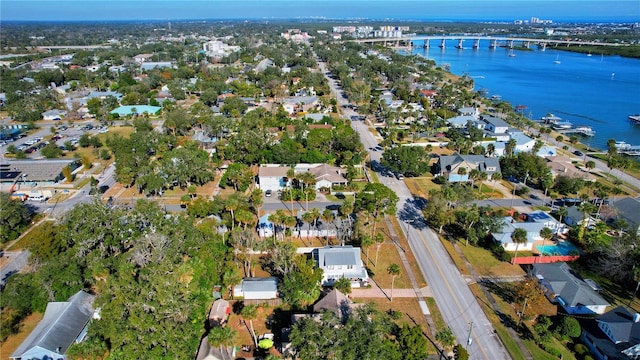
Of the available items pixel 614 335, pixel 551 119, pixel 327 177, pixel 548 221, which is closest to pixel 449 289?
pixel 614 335

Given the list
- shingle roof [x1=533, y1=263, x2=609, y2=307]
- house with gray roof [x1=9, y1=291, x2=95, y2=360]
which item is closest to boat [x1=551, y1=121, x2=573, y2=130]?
shingle roof [x1=533, y1=263, x2=609, y2=307]

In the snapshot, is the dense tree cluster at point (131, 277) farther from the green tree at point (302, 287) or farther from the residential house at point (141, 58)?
the residential house at point (141, 58)

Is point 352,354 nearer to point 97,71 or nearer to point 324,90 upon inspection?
point 324,90

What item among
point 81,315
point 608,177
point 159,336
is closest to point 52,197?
point 81,315

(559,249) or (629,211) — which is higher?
(629,211)

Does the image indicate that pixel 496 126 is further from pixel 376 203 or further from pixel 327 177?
pixel 376 203

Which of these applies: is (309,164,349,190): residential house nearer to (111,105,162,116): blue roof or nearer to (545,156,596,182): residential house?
(545,156,596,182): residential house

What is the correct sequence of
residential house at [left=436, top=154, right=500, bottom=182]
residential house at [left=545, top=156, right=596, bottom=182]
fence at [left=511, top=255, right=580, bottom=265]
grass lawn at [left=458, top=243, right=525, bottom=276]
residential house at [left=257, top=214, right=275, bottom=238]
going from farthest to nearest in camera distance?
residential house at [left=545, top=156, right=596, bottom=182] → residential house at [left=436, top=154, right=500, bottom=182] → residential house at [left=257, top=214, right=275, bottom=238] → fence at [left=511, top=255, right=580, bottom=265] → grass lawn at [left=458, top=243, right=525, bottom=276]
